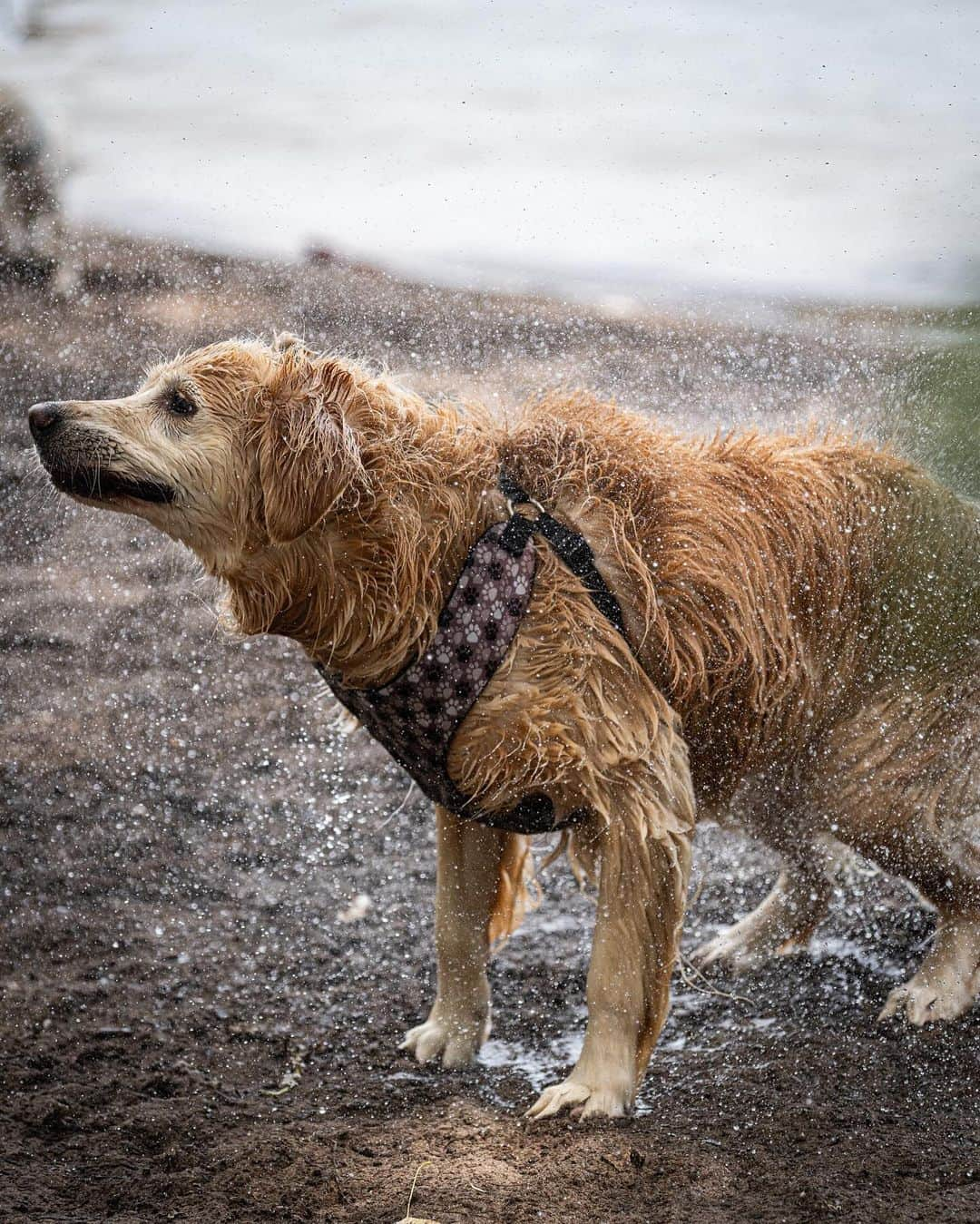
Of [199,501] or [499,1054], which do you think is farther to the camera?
[499,1054]

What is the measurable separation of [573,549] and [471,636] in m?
0.31

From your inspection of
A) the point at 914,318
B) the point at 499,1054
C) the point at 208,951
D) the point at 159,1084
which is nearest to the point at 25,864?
the point at 208,951

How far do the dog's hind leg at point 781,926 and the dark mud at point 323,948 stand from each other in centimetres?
9

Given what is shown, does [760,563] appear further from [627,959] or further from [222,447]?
[222,447]

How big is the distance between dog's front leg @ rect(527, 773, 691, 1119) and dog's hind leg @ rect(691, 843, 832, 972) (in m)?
1.09

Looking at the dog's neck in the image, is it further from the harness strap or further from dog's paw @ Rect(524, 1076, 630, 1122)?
dog's paw @ Rect(524, 1076, 630, 1122)

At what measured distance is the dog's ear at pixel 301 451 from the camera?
259 centimetres

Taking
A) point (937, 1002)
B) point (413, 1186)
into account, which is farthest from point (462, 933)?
point (937, 1002)

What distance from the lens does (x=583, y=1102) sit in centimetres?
301

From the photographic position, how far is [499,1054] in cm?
355

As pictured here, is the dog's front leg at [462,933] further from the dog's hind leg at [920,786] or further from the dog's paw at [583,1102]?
the dog's hind leg at [920,786]

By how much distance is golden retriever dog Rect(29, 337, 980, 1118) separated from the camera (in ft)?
8.61

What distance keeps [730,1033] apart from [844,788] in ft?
2.70

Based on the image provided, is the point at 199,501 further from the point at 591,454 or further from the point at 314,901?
the point at 314,901
